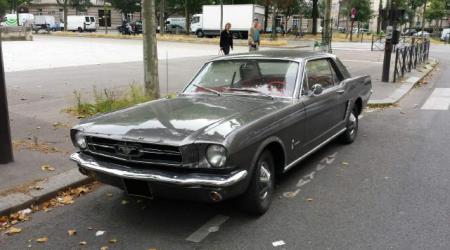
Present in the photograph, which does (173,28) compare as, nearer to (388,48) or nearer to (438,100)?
(388,48)

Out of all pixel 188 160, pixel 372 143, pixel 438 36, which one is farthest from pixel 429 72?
pixel 438 36

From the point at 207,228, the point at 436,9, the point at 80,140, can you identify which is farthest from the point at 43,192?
the point at 436,9

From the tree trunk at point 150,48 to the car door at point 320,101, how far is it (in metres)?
3.77

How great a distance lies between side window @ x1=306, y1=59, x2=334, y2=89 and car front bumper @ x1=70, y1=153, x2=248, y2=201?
2.12m

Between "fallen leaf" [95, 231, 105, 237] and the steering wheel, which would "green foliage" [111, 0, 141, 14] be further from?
"fallen leaf" [95, 231, 105, 237]

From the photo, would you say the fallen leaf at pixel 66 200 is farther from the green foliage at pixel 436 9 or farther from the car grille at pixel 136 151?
the green foliage at pixel 436 9

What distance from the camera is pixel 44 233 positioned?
4.27m

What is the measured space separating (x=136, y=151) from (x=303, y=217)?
1665mm

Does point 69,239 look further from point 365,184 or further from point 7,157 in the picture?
point 365,184

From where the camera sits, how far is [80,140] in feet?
14.9

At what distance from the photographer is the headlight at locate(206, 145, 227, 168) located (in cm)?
387

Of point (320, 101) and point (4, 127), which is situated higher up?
point (320, 101)

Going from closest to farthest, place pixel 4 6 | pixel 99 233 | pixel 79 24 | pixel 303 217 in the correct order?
1. pixel 99 233
2. pixel 303 217
3. pixel 79 24
4. pixel 4 6

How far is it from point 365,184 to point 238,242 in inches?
83.7
